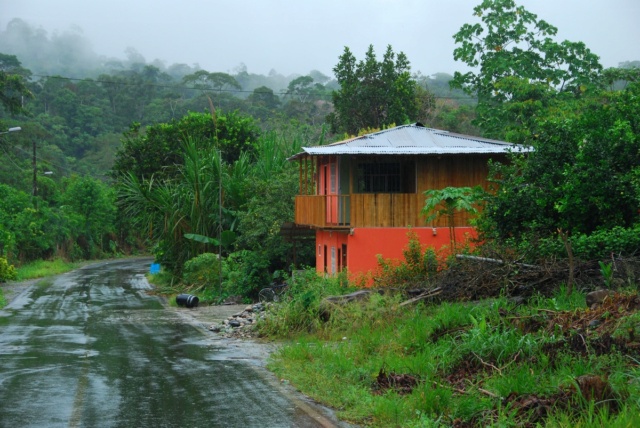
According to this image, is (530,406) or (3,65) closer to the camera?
(530,406)

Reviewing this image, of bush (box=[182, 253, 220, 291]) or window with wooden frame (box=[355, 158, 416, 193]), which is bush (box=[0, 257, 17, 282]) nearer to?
bush (box=[182, 253, 220, 291])

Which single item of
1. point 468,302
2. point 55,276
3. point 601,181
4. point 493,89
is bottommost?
point 55,276

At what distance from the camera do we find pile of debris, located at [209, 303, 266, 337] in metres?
18.9

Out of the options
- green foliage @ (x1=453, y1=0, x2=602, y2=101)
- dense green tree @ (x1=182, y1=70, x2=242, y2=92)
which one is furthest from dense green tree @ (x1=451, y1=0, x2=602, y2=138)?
dense green tree @ (x1=182, y1=70, x2=242, y2=92)

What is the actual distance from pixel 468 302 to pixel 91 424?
745 centimetres

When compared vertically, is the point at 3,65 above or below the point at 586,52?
above

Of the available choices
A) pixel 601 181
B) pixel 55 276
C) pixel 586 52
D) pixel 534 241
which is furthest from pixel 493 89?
pixel 55 276

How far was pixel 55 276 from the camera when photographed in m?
44.4

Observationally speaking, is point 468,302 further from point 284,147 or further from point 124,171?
point 124,171

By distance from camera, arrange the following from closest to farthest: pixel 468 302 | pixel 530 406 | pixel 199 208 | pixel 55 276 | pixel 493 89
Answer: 1. pixel 530 406
2. pixel 468 302
3. pixel 199 208
4. pixel 493 89
5. pixel 55 276

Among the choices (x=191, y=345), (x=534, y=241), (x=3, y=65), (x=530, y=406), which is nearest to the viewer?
(x=530, y=406)

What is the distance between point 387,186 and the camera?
2511cm

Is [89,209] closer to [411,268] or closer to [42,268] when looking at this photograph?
[42,268]

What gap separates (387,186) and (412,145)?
1.57 metres
